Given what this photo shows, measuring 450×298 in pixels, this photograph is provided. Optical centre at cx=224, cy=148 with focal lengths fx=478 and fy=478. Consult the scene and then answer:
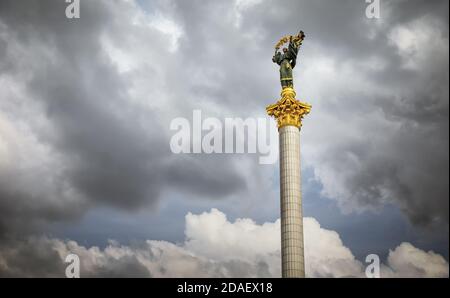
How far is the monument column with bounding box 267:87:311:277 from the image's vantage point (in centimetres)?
3656

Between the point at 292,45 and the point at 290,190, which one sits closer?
the point at 290,190

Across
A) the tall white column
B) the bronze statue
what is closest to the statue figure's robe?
the bronze statue

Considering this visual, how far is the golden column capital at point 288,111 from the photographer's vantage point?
41.6 metres

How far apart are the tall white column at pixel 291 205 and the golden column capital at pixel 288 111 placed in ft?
1.82

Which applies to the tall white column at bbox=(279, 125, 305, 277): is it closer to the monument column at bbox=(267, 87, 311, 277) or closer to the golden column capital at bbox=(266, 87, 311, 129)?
the monument column at bbox=(267, 87, 311, 277)

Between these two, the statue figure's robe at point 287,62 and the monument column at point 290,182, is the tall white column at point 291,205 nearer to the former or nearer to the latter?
the monument column at point 290,182

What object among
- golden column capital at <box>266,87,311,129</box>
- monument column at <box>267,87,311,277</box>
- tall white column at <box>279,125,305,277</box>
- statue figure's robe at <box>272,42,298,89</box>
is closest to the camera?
tall white column at <box>279,125,305,277</box>

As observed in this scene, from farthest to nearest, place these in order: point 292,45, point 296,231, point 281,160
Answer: point 292,45, point 281,160, point 296,231

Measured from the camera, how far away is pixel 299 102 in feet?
139

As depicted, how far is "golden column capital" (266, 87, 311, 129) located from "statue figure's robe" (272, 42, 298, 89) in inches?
86.3

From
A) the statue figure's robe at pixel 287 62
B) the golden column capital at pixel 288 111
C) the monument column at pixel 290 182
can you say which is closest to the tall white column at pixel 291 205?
the monument column at pixel 290 182
